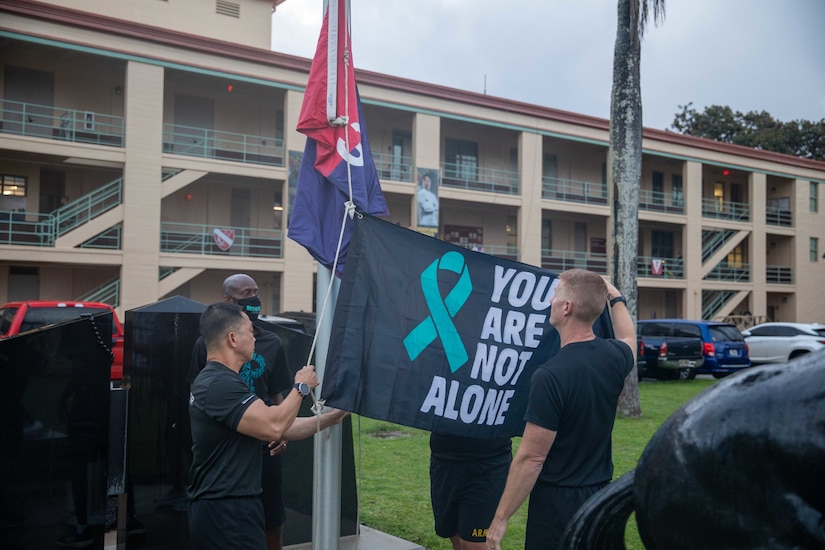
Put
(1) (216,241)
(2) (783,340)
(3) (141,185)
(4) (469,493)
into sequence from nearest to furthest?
(4) (469,493), (2) (783,340), (3) (141,185), (1) (216,241)

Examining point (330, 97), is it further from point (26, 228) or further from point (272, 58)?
point (272, 58)

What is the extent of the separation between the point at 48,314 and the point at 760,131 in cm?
5013

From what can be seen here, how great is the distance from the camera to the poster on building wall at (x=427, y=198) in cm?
2841

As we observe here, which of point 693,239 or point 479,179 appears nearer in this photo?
point 479,179

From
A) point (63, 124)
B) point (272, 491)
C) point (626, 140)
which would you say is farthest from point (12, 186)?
point (272, 491)

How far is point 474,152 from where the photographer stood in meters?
33.0

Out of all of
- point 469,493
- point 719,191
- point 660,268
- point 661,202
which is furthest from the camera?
point 719,191

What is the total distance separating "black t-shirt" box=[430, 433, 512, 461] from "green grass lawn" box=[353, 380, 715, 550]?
545mm

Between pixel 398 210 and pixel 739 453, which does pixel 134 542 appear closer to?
pixel 739 453

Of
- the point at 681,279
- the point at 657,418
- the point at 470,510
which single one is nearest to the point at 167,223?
the point at 657,418

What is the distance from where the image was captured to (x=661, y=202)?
1495 inches

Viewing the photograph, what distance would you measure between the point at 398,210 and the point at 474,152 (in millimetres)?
5099

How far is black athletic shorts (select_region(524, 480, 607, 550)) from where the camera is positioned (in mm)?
3240

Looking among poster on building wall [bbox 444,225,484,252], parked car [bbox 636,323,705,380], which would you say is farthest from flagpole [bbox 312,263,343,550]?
poster on building wall [bbox 444,225,484,252]
